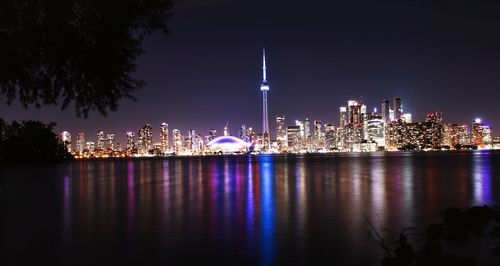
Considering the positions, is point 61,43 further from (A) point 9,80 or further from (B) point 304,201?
(B) point 304,201

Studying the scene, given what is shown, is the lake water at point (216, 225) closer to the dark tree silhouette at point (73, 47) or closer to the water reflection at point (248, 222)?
the water reflection at point (248, 222)

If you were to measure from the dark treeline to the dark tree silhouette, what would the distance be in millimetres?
101770

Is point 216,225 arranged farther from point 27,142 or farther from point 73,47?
point 27,142

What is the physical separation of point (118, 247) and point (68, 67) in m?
10.1

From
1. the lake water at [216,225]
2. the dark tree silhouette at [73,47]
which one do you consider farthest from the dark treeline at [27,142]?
the dark tree silhouette at [73,47]

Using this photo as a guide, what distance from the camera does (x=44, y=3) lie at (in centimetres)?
582

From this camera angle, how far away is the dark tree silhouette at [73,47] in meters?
5.93

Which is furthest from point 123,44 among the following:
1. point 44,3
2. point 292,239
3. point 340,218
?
point 340,218

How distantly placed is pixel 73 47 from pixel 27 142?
111 metres

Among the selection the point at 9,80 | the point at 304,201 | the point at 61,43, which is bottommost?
the point at 304,201

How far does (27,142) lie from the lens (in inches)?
4193

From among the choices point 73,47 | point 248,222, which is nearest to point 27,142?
point 248,222

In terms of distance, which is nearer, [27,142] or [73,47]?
[73,47]

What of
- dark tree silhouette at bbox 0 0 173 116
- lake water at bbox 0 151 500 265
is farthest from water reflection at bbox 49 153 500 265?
dark tree silhouette at bbox 0 0 173 116
